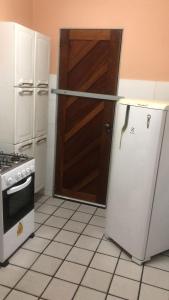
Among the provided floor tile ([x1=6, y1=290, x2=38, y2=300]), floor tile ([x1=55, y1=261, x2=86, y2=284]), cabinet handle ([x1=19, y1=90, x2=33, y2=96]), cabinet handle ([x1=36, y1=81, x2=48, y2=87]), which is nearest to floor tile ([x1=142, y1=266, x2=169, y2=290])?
floor tile ([x1=55, y1=261, x2=86, y2=284])

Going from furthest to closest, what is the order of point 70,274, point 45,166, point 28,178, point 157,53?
point 45,166 → point 157,53 → point 28,178 → point 70,274

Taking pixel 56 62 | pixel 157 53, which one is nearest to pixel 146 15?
pixel 157 53

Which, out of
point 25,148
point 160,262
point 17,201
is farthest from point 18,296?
point 25,148

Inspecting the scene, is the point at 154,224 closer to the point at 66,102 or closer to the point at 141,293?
the point at 141,293

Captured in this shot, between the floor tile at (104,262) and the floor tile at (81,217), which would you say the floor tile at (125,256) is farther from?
the floor tile at (81,217)

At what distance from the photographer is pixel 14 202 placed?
209 cm

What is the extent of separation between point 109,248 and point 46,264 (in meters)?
0.58

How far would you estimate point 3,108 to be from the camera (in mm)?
2400

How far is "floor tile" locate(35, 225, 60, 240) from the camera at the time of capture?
251cm

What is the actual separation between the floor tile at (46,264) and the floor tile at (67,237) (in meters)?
0.26

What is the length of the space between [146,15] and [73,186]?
1.96 meters

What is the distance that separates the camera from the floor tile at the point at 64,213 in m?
2.90

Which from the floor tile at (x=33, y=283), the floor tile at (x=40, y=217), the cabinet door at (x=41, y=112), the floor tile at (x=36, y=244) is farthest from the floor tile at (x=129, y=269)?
the cabinet door at (x=41, y=112)

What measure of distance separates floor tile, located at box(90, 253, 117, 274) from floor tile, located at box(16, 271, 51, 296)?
1.29 feet
